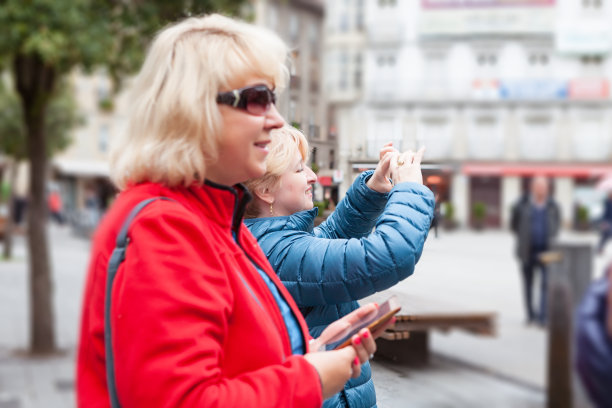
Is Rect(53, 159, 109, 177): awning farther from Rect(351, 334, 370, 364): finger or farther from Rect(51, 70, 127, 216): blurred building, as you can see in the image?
Rect(351, 334, 370, 364): finger

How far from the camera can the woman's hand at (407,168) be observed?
4.42 ft

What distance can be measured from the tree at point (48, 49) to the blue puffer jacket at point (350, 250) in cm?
390

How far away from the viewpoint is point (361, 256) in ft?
4.36

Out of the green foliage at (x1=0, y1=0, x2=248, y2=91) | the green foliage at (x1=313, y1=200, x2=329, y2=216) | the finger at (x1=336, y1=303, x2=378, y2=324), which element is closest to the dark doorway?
the green foliage at (x1=0, y1=0, x2=248, y2=91)

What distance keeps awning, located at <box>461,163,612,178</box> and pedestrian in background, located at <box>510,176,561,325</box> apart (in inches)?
1108

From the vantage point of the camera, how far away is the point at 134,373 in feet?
3.39

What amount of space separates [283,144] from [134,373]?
0.60 meters

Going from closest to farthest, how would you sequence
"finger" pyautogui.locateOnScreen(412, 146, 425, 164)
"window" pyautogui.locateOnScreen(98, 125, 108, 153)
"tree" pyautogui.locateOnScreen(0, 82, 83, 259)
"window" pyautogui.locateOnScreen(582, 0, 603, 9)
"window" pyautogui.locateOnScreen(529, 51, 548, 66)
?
"finger" pyautogui.locateOnScreen(412, 146, 425, 164) → "window" pyautogui.locateOnScreen(582, 0, 603, 9) → "tree" pyautogui.locateOnScreen(0, 82, 83, 259) → "window" pyautogui.locateOnScreen(529, 51, 548, 66) → "window" pyautogui.locateOnScreen(98, 125, 108, 153)

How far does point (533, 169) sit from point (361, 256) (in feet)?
123

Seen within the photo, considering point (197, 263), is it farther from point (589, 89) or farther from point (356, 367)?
point (589, 89)

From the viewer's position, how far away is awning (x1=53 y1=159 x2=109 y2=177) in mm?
39781

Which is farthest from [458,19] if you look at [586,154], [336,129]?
[336,129]

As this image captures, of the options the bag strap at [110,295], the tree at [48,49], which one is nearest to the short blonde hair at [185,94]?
the bag strap at [110,295]

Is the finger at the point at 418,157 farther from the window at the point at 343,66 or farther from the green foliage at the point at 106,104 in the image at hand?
the window at the point at 343,66
